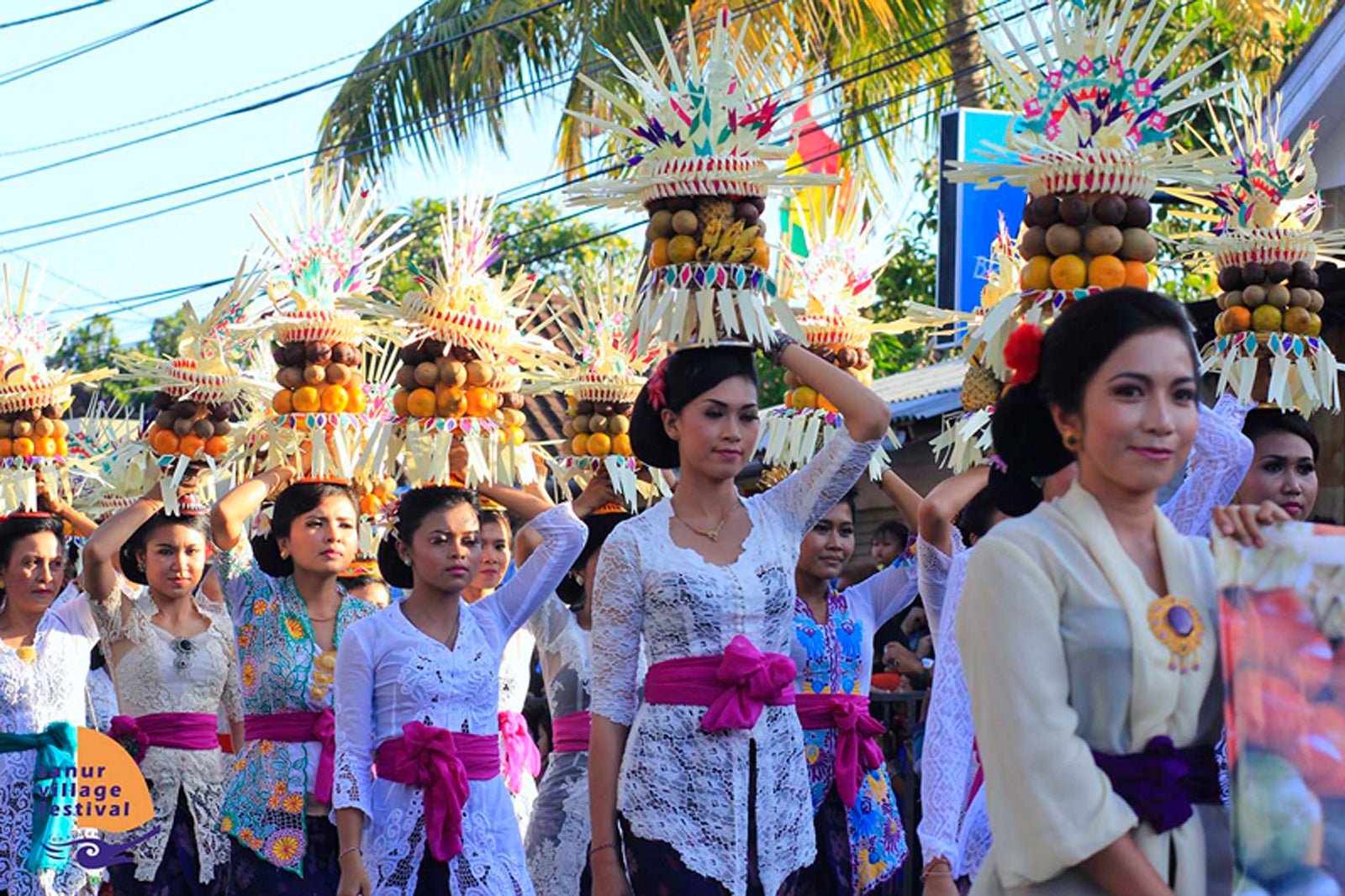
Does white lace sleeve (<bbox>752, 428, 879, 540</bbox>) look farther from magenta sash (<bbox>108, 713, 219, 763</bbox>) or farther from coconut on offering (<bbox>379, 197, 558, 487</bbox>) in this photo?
magenta sash (<bbox>108, 713, 219, 763</bbox>)

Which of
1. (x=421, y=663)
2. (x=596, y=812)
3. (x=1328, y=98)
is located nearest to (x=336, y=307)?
(x=421, y=663)

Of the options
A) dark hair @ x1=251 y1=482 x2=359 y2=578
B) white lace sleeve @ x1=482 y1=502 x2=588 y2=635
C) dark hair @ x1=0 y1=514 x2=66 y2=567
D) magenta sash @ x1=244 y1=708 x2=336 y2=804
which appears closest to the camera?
white lace sleeve @ x1=482 y1=502 x2=588 y2=635

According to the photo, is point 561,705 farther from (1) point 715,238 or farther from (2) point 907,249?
(2) point 907,249

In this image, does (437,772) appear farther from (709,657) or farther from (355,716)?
(709,657)

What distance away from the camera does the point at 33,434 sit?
24.7 feet

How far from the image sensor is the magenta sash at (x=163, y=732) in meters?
7.29

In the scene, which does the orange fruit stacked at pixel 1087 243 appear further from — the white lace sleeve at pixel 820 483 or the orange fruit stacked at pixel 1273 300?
the orange fruit stacked at pixel 1273 300

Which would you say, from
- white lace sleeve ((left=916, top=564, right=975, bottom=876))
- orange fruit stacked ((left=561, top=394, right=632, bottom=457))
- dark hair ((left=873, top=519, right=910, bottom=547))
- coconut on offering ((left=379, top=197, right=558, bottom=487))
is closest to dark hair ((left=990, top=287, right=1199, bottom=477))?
white lace sleeve ((left=916, top=564, right=975, bottom=876))

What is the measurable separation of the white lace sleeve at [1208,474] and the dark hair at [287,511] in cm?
316

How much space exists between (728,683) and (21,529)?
13.7 feet

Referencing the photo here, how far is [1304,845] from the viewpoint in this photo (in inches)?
107

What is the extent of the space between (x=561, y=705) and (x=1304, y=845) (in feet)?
12.9

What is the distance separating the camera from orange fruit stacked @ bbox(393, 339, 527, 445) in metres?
5.68

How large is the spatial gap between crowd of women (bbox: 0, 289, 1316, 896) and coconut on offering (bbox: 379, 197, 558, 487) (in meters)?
0.13
